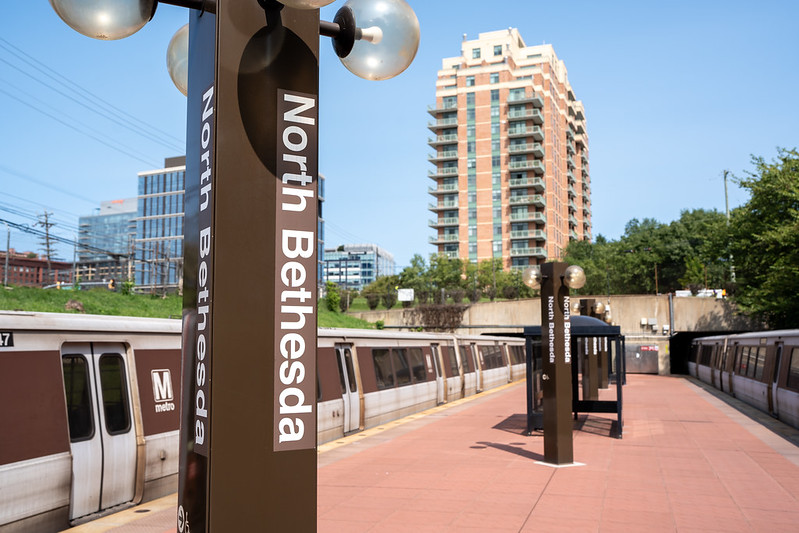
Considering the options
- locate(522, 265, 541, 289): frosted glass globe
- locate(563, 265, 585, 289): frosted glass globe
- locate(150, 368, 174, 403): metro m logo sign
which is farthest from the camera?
locate(522, 265, 541, 289): frosted glass globe

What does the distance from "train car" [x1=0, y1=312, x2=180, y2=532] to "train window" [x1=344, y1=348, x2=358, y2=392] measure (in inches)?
240

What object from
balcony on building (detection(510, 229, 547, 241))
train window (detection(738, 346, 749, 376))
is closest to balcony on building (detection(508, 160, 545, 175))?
balcony on building (detection(510, 229, 547, 241))

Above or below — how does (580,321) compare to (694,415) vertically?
above

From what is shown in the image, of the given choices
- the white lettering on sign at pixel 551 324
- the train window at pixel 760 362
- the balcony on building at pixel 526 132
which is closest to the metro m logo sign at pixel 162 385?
the white lettering on sign at pixel 551 324

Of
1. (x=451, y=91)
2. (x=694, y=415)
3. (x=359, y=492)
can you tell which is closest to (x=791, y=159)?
(x=694, y=415)

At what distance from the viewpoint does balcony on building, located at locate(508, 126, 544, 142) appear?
3637 inches

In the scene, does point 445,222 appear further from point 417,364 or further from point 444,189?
point 417,364

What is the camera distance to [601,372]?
29.5 metres

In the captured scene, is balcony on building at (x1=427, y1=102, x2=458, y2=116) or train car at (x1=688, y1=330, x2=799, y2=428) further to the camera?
balcony on building at (x1=427, y1=102, x2=458, y2=116)

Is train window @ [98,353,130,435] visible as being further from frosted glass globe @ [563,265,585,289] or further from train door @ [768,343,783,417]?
train door @ [768,343,783,417]

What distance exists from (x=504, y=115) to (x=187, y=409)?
95.1m

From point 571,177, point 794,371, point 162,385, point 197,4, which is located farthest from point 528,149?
point 197,4

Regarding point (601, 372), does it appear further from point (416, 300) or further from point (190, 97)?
point (416, 300)

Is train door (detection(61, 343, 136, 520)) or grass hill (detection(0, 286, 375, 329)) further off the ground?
grass hill (detection(0, 286, 375, 329))
